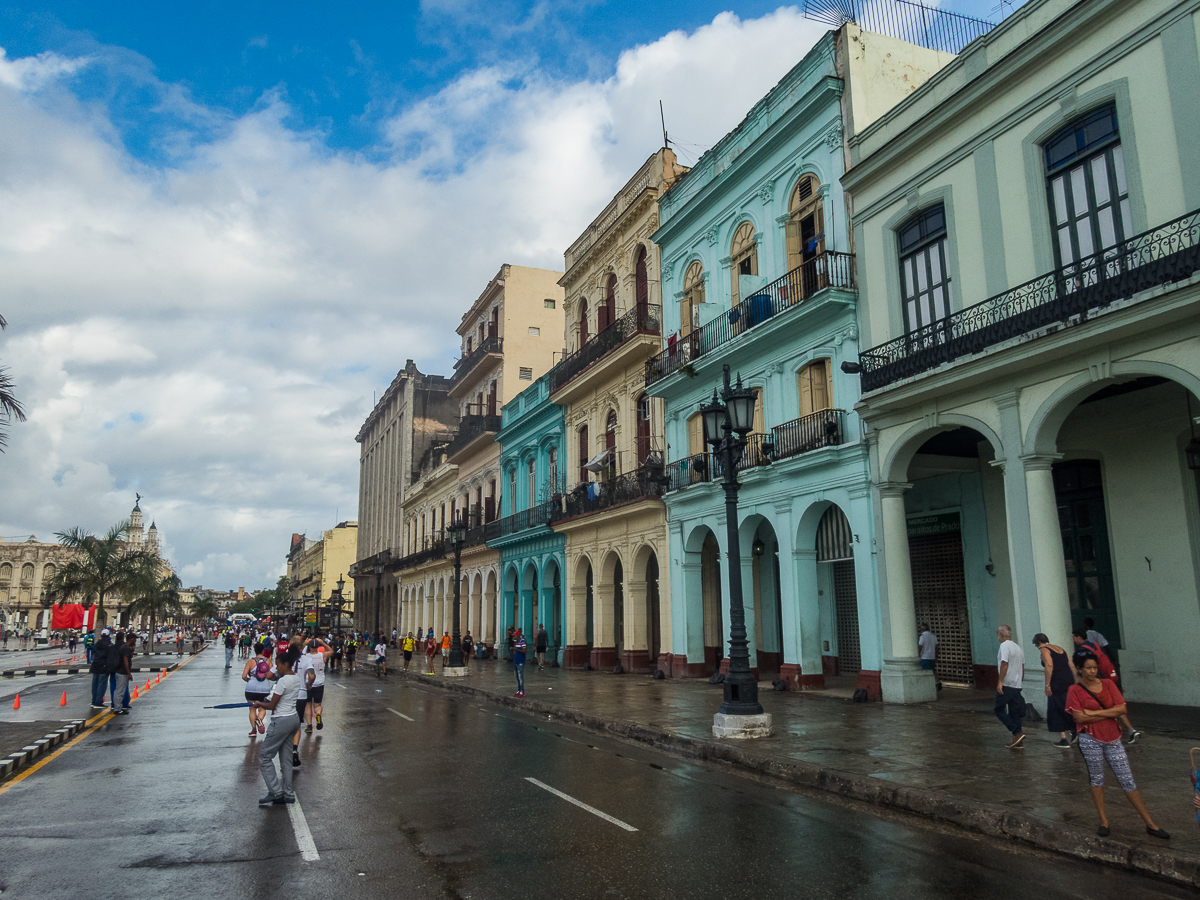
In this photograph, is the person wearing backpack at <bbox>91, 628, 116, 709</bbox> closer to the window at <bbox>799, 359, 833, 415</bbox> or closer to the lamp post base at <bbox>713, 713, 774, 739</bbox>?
the lamp post base at <bbox>713, 713, 774, 739</bbox>

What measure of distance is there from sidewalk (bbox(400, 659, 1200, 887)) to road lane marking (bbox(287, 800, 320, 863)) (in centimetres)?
515

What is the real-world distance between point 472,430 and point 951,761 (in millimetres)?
33069

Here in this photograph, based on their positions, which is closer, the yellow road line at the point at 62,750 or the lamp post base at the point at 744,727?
the yellow road line at the point at 62,750

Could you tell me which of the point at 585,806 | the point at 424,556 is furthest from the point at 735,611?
the point at 424,556

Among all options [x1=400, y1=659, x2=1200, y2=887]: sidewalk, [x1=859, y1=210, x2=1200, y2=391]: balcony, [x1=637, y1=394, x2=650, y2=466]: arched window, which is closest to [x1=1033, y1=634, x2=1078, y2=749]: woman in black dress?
[x1=400, y1=659, x2=1200, y2=887]: sidewalk

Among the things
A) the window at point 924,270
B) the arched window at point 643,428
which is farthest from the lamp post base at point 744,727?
the arched window at point 643,428

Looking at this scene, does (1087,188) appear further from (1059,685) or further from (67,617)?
(67,617)

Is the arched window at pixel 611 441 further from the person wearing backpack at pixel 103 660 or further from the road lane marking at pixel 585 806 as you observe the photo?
the road lane marking at pixel 585 806

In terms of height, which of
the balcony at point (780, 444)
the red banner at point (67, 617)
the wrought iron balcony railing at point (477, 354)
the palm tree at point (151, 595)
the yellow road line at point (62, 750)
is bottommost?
the yellow road line at point (62, 750)

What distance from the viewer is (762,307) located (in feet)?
65.2

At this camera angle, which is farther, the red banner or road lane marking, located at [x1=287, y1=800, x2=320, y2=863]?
the red banner

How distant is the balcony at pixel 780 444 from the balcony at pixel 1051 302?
1374mm

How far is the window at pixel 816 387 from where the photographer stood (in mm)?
18281

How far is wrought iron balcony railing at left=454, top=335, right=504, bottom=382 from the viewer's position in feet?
135
